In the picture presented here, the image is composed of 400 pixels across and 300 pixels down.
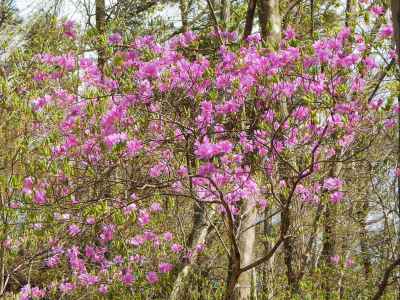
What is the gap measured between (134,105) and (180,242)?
2.92 m

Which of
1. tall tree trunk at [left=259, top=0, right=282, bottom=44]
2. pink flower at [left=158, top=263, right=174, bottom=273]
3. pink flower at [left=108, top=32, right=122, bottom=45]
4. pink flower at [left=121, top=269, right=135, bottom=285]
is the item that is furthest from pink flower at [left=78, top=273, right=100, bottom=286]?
tall tree trunk at [left=259, top=0, right=282, bottom=44]

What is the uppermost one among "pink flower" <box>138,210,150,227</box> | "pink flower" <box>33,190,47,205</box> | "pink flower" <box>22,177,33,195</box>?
"pink flower" <box>22,177,33,195</box>

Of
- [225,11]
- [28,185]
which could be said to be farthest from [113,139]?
[225,11]

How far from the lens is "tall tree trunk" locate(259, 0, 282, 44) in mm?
5743

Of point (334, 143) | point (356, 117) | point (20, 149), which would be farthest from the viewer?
point (20, 149)

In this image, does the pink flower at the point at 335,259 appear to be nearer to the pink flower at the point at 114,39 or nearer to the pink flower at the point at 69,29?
the pink flower at the point at 114,39

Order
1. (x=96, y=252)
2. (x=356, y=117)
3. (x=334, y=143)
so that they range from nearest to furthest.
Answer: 1. (x=356, y=117)
2. (x=334, y=143)
3. (x=96, y=252)

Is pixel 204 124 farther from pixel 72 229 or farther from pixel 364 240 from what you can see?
pixel 364 240

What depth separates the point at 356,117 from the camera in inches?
170

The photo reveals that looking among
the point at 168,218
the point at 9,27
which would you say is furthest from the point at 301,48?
the point at 9,27

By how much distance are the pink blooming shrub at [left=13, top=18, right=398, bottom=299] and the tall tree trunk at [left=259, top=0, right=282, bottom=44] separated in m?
0.70

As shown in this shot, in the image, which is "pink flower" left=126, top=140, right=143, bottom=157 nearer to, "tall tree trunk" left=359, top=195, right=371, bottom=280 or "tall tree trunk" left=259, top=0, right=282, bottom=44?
"tall tree trunk" left=259, top=0, right=282, bottom=44

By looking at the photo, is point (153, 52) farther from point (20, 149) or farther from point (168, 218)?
point (168, 218)

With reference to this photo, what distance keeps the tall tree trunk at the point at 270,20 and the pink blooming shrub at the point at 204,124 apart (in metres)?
0.70
